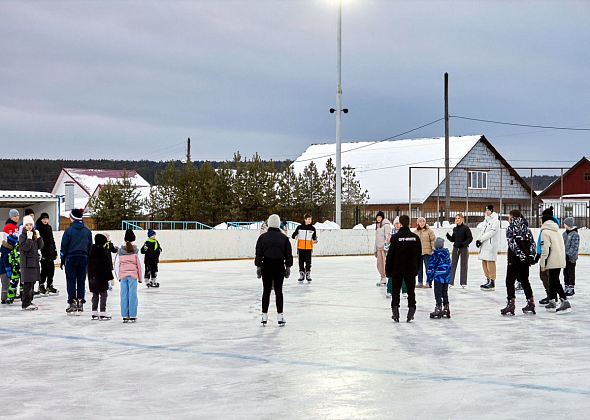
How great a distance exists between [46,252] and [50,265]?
0.74 metres

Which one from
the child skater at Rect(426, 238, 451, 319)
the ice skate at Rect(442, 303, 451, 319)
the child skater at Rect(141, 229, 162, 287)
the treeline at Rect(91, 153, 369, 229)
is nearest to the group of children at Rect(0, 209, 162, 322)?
the child skater at Rect(141, 229, 162, 287)

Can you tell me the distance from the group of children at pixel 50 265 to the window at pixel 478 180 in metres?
39.5

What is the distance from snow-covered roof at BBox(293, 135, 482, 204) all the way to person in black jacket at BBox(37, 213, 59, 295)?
38272 mm

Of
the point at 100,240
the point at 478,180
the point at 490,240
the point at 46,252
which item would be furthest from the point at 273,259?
the point at 478,180

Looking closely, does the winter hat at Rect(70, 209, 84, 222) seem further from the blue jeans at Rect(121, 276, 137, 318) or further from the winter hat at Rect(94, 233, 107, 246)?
the blue jeans at Rect(121, 276, 137, 318)

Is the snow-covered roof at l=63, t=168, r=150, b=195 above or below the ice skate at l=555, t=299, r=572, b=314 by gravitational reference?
above

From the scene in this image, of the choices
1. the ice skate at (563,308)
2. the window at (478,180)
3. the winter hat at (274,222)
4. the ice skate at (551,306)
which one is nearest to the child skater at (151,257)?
the winter hat at (274,222)

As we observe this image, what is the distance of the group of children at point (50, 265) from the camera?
11883 mm

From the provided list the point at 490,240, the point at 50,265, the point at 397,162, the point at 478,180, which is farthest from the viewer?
the point at 397,162

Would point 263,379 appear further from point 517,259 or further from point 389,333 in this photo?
point 517,259

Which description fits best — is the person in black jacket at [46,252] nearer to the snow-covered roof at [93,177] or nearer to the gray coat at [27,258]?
the gray coat at [27,258]

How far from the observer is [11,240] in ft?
45.1

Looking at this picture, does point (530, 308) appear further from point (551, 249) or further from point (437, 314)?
point (437, 314)

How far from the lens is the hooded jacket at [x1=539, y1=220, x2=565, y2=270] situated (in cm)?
1258
